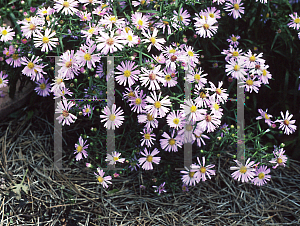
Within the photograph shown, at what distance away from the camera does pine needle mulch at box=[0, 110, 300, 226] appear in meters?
1.75

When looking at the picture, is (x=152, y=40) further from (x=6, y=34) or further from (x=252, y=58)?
(x=6, y=34)

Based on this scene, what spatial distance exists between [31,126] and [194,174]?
1418 mm

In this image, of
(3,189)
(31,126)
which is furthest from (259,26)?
(3,189)

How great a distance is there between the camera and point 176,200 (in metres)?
1.87

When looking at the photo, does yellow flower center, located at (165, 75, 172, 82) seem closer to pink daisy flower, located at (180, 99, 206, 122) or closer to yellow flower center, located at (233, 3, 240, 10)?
pink daisy flower, located at (180, 99, 206, 122)

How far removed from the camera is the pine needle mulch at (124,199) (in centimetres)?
175

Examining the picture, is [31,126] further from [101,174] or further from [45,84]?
[101,174]

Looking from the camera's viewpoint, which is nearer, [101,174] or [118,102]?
[101,174]

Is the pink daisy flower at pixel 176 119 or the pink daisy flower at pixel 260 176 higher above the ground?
the pink daisy flower at pixel 176 119

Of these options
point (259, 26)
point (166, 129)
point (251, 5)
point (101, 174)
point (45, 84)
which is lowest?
point (101, 174)

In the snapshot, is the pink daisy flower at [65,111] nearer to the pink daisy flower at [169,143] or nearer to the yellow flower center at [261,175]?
the pink daisy flower at [169,143]

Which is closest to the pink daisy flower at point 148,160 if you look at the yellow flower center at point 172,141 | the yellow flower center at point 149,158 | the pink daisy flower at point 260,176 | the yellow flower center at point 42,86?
the yellow flower center at point 149,158

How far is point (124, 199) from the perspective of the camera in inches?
72.5

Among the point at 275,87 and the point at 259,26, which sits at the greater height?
the point at 259,26
